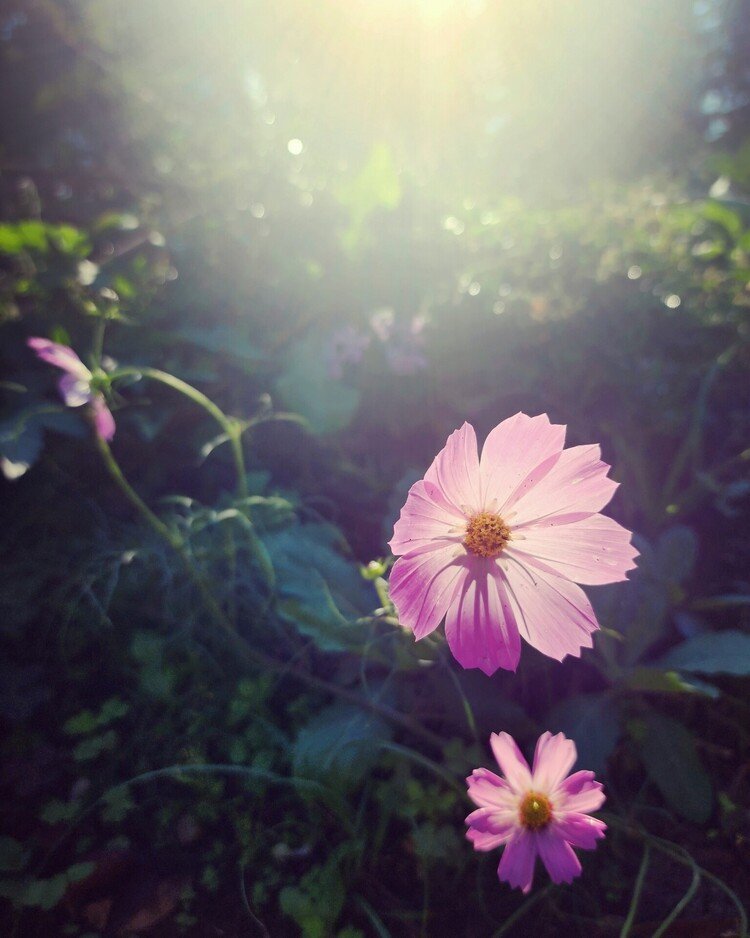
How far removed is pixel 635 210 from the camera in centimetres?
194

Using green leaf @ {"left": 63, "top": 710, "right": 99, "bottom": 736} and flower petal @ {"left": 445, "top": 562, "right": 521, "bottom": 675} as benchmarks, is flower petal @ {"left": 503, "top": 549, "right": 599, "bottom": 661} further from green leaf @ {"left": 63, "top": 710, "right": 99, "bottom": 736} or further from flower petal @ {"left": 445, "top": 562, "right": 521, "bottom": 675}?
green leaf @ {"left": 63, "top": 710, "right": 99, "bottom": 736}

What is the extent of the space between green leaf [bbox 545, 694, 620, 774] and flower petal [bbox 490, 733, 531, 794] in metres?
0.26

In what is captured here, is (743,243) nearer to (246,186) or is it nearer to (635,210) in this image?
(635,210)

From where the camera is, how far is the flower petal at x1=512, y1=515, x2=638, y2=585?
2.32 ft

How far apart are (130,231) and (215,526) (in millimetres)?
1040

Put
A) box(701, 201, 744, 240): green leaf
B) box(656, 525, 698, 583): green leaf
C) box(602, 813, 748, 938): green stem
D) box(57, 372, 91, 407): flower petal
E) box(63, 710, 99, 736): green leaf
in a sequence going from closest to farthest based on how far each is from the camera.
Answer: box(602, 813, 748, 938): green stem → box(57, 372, 91, 407): flower petal → box(63, 710, 99, 736): green leaf → box(656, 525, 698, 583): green leaf → box(701, 201, 744, 240): green leaf

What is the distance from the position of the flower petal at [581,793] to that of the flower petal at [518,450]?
364mm

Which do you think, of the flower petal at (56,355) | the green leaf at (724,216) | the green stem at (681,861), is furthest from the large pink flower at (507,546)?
the green leaf at (724,216)

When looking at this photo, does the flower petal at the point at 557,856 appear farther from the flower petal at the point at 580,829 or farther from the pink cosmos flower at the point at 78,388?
the pink cosmos flower at the point at 78,388

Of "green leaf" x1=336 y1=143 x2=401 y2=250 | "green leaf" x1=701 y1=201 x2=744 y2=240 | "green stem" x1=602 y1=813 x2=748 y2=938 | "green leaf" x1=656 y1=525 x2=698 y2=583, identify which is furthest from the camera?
"green leaf" x1=336 y1=143 x2=401 y2=250

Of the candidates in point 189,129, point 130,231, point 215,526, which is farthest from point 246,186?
point 215,526

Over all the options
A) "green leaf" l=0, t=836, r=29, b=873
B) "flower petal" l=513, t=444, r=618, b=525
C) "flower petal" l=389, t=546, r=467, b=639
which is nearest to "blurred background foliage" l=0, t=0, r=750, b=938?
"green leaf" l=0, t=836, r=29, b=873

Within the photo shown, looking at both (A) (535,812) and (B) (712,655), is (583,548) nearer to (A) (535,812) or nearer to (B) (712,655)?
(A) (535,812)

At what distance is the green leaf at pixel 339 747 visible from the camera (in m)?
1.01
